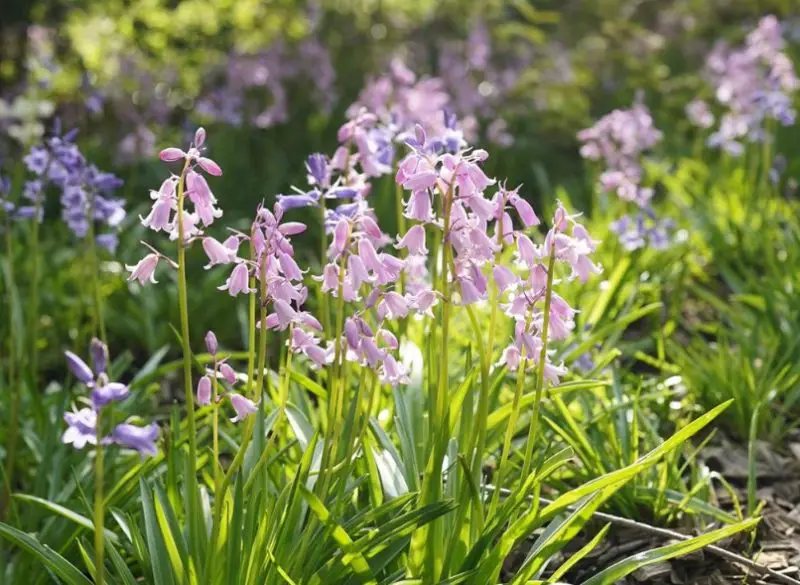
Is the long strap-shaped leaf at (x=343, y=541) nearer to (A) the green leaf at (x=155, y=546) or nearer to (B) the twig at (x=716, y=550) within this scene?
(A) the green leaf at (x=155, y=546)

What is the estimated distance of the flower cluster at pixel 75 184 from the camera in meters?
2.85

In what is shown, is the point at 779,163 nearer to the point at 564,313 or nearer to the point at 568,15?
the point at 564,313

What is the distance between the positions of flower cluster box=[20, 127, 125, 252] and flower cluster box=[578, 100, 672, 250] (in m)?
1.89

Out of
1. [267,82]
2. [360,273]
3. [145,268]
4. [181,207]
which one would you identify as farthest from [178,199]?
[267,82]

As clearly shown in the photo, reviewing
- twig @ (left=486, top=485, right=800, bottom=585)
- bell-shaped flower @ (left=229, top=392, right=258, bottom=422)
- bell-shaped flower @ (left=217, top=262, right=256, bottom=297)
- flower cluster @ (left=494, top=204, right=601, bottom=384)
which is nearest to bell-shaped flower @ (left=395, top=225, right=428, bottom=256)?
flower cluster @ (left=494, top=204, right=601, bottom=384)

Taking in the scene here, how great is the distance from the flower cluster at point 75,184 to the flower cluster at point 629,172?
1.89 metres

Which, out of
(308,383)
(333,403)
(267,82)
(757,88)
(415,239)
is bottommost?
(333,403)

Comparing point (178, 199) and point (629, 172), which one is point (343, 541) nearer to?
point (178, 199)

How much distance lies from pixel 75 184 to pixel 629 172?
212 centimetres

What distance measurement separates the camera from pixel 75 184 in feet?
9.75

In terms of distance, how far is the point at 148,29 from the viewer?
6.61m

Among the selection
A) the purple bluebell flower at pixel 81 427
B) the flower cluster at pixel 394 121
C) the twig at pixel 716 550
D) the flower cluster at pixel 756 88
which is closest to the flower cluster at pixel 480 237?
the flower cluster at pixel 394 121

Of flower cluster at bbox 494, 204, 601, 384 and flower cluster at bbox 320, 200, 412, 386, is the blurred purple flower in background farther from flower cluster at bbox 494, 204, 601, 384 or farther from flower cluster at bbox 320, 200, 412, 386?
flower cluster at bbox 320, 200, 412, 386

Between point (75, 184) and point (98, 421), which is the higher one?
point (75, 184)
